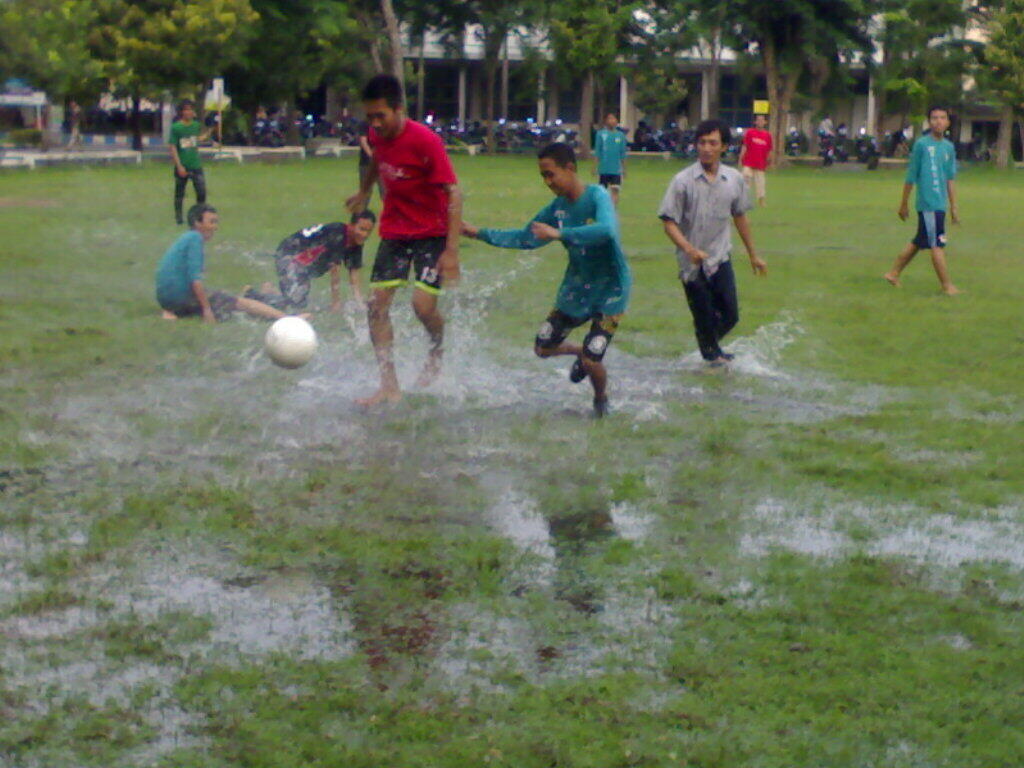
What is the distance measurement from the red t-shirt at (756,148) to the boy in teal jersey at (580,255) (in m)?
20.2

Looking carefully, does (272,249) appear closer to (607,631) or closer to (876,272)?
(876,272)

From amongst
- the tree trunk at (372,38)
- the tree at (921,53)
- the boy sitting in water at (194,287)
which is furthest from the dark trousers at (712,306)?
the tree at (921,53)

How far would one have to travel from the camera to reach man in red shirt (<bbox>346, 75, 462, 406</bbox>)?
8914mm

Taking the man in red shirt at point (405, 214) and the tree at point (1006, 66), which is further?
the tree at point (1006, 66)

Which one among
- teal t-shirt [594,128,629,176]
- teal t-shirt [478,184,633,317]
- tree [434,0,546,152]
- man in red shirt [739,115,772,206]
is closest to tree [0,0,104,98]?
teal t-shirt [594,128,629,176]

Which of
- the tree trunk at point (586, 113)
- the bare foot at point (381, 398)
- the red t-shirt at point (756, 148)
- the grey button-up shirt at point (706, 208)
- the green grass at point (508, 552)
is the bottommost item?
the green grass at point (508, 552)

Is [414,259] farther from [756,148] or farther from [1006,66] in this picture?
[1006,66]

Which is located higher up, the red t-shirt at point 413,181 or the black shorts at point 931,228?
the red t-shirt at point 413,181

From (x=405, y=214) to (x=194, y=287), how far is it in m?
3.57

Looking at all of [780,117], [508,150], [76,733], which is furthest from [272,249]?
[508,150]

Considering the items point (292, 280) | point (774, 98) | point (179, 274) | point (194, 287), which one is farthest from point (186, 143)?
point (774, 98)

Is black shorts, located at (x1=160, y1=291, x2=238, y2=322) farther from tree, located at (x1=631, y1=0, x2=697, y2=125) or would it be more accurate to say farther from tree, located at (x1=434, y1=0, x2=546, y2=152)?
tree, located at (x1=434, y1=0, x2=546, y2=152)

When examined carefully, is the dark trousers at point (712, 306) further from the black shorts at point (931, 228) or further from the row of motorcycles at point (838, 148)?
the row of motorcycles at point (838, 148)

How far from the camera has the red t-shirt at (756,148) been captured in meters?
28.7
